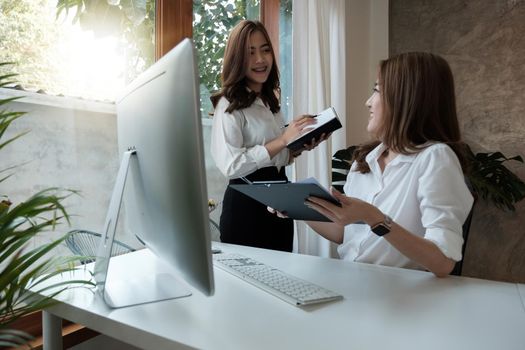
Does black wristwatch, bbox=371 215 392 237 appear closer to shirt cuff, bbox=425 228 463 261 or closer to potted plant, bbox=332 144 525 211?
shirt cuff, bbox=425 228 463 261

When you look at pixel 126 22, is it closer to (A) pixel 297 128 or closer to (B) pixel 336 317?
(A) pixel 297 128

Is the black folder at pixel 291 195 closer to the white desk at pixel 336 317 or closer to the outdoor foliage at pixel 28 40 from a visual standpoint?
the white desk at pixel 336 317

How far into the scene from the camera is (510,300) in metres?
0.85

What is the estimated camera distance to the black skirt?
1.74 meters

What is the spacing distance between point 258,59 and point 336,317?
4.32ft

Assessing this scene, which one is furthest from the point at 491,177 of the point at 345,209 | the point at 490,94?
the point at 345,209

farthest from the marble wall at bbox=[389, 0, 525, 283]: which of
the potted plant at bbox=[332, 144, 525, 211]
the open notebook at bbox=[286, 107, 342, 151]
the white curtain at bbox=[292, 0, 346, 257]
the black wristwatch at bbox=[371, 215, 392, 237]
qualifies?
the black wristwatch at bbox=[371, 215, 392, 237]

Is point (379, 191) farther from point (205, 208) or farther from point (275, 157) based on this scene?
point (205, 208)

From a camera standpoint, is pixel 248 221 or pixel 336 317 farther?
pixel 248 221

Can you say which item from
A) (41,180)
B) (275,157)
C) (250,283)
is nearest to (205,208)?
(250,283)

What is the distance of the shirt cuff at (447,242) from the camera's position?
98cm

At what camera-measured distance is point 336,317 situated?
0.74 metres

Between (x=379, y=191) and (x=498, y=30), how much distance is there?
2.38 meters

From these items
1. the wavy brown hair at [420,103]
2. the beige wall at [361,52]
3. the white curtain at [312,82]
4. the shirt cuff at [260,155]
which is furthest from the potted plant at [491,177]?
the wavy brown hair at [420,103]
